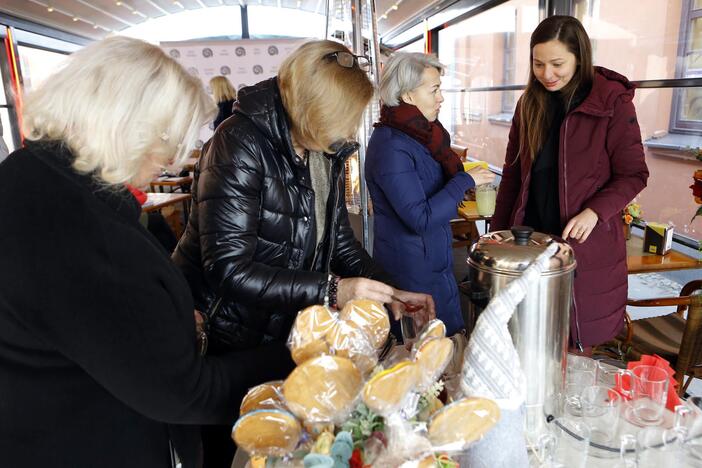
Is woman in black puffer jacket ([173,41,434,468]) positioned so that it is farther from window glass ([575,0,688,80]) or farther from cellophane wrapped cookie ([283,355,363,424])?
window glass ([575,0,688,80])

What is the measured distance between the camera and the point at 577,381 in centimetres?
100

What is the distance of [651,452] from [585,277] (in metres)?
0.98

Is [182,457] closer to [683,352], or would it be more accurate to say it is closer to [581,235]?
[581,235]

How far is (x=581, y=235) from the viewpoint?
5.15 feet

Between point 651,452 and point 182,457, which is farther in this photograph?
point 182,457

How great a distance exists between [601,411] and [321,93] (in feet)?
2.85

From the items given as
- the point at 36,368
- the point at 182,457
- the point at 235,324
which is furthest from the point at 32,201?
the point at 235,324

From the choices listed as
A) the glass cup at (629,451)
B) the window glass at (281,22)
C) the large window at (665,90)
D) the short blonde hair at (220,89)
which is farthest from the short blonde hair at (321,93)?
the window glass at (281,22)

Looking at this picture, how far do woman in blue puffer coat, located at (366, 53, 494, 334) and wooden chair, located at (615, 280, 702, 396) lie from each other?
771 mm

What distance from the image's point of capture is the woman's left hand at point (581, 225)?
1551 millimetres

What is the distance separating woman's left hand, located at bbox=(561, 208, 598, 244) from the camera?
5.09ft

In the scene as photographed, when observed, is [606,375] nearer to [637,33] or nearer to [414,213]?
[414,213]

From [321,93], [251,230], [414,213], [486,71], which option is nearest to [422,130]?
[414,213]

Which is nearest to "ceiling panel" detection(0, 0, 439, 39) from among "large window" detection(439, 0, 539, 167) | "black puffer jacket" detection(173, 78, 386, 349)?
"large window" detection(439, 0, 539, 167)
